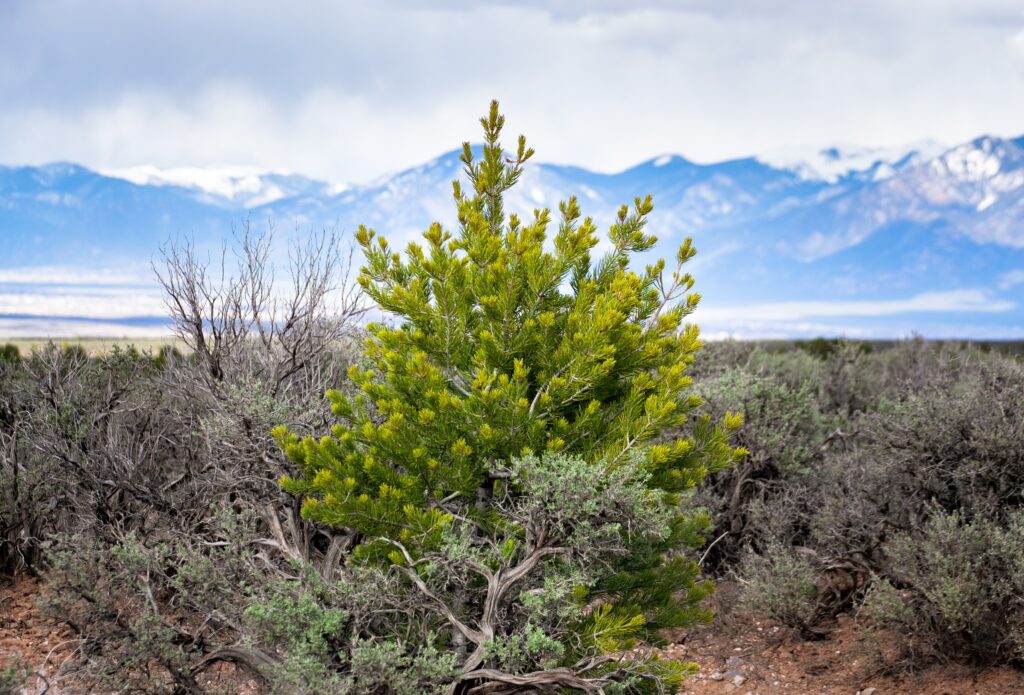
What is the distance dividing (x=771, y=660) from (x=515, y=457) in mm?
5554

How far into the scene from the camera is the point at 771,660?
10266 mm

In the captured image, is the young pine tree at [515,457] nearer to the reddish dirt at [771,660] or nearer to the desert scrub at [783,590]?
the reddish dirt at [771,660]

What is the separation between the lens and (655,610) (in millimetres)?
7242

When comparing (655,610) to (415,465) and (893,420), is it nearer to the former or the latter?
(415,465)

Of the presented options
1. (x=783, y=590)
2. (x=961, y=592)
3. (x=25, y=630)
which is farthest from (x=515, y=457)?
(x=25, y=630)

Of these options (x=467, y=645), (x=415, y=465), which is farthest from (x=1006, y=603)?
(x=415, y=465)

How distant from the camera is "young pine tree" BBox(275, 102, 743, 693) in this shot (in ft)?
20.4

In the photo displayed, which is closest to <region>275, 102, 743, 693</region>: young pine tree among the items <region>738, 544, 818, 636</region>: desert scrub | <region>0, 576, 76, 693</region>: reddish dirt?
<region>738, 544, 818, 636</region>: desert scrub

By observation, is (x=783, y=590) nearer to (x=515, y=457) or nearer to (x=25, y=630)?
(x=515, y=457)

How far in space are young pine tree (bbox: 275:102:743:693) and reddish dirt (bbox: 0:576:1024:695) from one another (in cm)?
304

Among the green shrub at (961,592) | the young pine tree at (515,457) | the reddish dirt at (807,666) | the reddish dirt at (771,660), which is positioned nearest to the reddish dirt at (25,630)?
the reddish dirt at (771,660)

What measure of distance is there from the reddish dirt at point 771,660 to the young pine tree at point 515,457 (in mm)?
3043

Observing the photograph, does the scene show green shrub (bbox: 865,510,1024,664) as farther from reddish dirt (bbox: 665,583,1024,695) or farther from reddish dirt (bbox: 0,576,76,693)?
reddish dirt (bbox: 0,576,76,693)

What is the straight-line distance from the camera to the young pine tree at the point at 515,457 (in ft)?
20.4
